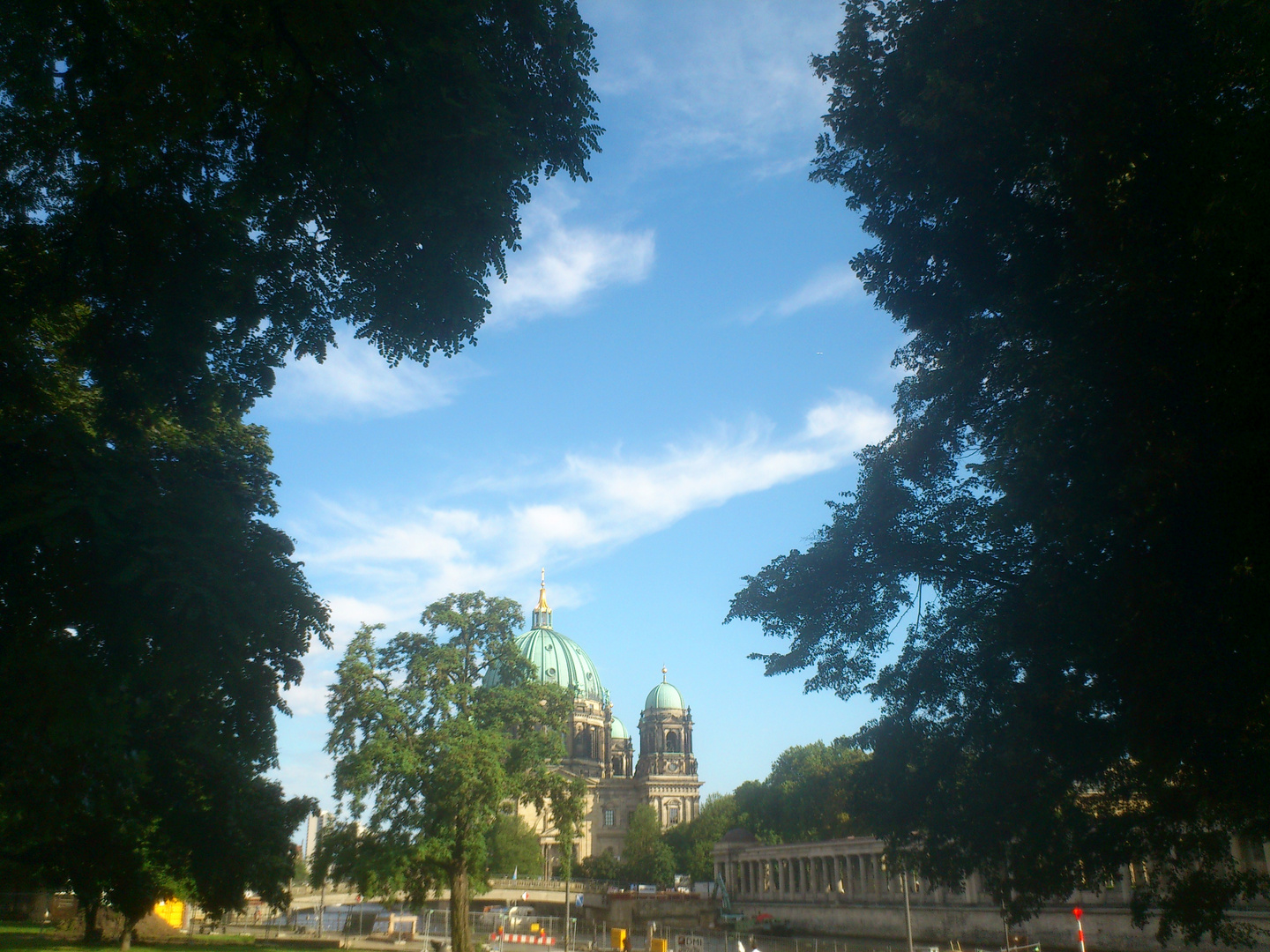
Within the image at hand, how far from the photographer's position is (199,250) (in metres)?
12.4

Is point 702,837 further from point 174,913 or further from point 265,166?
point 265,166

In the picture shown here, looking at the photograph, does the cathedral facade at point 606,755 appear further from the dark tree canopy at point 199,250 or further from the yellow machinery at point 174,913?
the dark tree canopy at point 199,250

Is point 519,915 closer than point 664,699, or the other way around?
point 519,915

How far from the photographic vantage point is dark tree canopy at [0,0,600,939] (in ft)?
35.1

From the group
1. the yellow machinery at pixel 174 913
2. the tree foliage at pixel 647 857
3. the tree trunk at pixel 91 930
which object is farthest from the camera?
the tree foliage at pixel 647 857

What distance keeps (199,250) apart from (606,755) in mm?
122814

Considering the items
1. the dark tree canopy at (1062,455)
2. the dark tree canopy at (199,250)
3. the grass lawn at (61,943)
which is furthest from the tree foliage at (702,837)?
the dark tree canopy at (199,250)

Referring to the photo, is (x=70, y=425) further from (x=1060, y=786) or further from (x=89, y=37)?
(x=1060, y=786)

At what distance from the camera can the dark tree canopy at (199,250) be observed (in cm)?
1069

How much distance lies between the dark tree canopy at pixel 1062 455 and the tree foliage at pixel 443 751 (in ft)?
73.2

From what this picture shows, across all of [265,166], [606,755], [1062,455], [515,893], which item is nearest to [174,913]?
[515,893]

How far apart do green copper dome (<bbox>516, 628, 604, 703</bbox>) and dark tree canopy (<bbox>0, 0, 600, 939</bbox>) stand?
102 m

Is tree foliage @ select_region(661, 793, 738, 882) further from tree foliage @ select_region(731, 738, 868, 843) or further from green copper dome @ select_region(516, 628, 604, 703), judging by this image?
green copper dome @ select_region(516, 628, 604, 703)

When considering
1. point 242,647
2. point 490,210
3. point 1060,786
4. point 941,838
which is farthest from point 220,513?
point 1060,786
